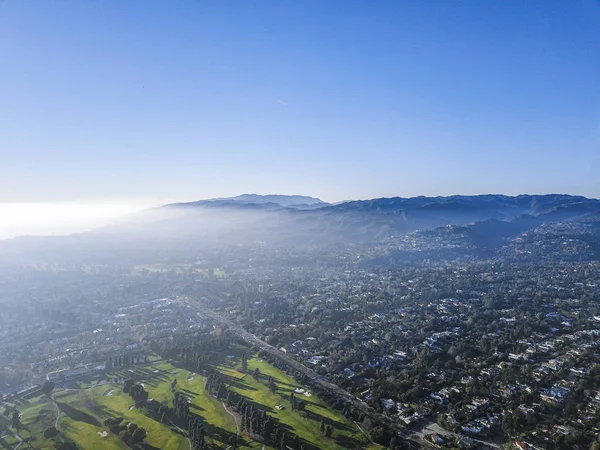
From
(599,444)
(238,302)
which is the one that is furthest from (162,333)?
(599,444)

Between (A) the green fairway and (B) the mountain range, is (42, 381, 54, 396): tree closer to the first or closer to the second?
(A) the green fairway

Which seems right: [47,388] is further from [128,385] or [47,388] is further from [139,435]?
[139,435]

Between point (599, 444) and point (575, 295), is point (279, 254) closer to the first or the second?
point (575, 295)

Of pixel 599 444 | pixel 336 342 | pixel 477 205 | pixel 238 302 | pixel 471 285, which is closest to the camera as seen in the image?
pixel 599 444

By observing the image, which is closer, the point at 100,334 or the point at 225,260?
the point at 100,334

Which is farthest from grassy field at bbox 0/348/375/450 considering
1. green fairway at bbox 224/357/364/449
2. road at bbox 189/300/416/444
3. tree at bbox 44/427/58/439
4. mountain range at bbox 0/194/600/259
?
mountain range at bbox 0/194/600/259

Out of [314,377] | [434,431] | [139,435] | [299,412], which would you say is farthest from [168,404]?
[434,431]

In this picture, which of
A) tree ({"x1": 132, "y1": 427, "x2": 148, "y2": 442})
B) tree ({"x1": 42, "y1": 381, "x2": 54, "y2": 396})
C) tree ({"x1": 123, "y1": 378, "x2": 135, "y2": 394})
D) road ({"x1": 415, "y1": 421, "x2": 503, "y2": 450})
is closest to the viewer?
road ({"x1": 415, "y1": 421, "x2": 503, "y2": 450})
